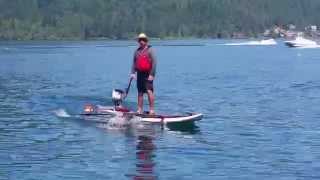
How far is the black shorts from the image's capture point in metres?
24.1

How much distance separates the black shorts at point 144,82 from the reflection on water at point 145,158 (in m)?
1.99

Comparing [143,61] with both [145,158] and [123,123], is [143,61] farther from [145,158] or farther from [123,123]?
[145,158]

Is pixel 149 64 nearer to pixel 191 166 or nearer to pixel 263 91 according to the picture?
pixel 191 166

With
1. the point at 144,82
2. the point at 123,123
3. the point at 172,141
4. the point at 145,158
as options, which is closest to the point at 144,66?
the point at 144,82

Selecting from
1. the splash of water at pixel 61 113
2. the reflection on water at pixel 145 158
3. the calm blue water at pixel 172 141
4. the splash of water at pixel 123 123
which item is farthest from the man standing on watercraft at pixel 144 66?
the splash of water at pixel 61 113

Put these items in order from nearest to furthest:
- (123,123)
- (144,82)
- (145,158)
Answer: (145,158)
(144,82)
(123,123)

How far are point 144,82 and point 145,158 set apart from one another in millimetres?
5488

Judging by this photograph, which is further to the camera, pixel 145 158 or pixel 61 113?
pixel 61 113

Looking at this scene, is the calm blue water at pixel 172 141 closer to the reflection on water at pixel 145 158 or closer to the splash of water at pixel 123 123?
the reflection on water at pixel 145 158

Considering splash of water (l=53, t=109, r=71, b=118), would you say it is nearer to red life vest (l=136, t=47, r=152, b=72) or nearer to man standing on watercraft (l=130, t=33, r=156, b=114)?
man standing on watercraft (l=130, t=33, r=156, b=114)

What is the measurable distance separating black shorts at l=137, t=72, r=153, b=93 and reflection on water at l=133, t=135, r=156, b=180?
1992 mm

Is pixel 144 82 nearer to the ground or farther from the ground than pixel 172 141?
farther from the ground

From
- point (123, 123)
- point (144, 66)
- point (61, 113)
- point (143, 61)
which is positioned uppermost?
point (143, 61)

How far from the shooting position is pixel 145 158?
19.0 meters
